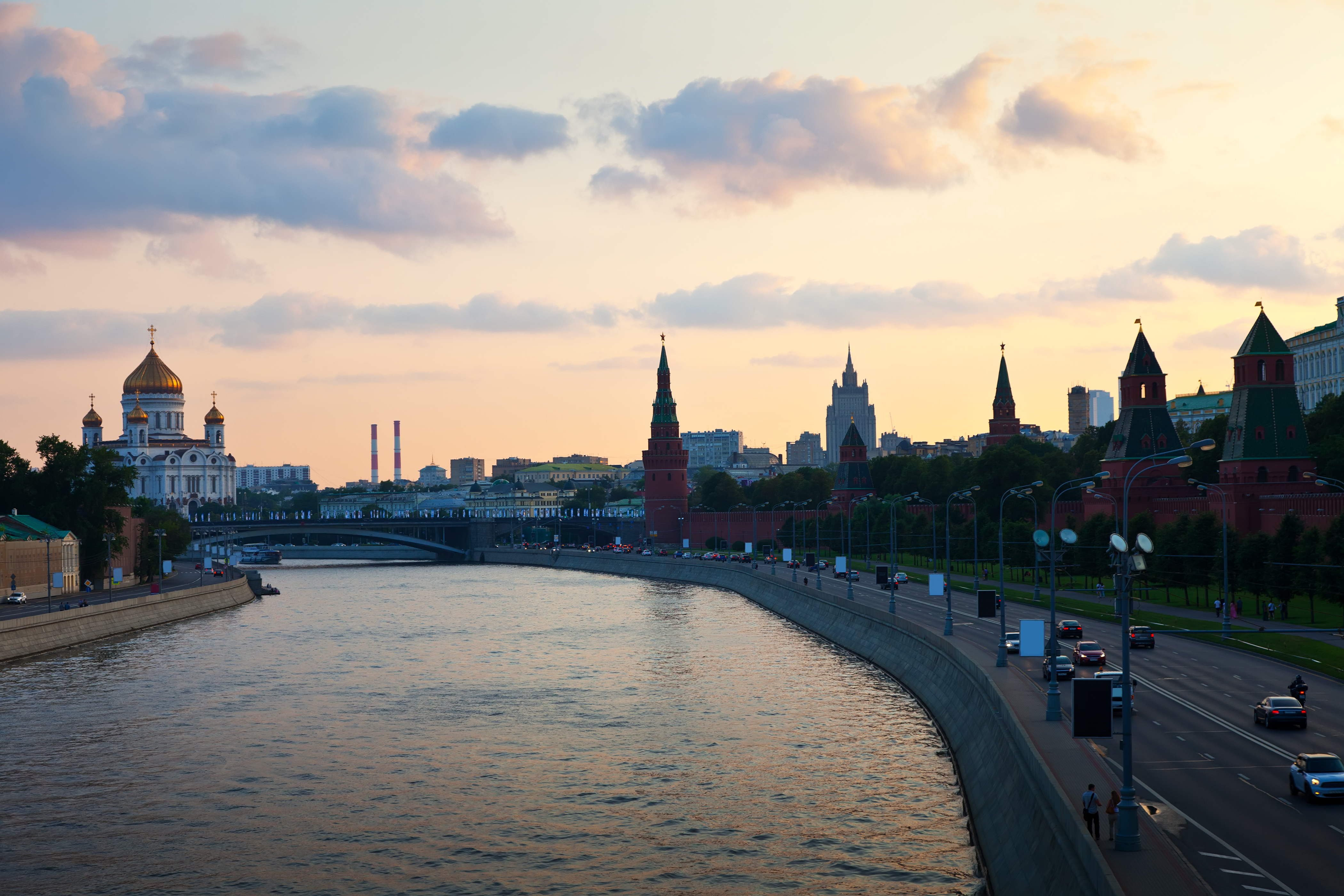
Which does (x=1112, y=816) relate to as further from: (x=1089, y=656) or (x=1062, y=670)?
(x=1089, y=656)

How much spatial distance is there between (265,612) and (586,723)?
53.1 meters

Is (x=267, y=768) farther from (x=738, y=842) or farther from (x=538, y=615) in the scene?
(x=538, y=615)

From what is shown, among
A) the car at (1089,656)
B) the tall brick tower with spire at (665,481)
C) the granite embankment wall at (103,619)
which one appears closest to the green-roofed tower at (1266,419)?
the car at (1089,656)

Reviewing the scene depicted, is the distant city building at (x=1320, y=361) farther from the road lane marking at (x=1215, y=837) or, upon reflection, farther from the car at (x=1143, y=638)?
the road lane marking at (x=1215, y=837)

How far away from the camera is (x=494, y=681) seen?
5409cm

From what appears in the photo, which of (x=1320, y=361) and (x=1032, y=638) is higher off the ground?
(x=1320, y=361)

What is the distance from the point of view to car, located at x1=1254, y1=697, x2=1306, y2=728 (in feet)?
105

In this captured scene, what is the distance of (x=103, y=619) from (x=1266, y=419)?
65766 mm

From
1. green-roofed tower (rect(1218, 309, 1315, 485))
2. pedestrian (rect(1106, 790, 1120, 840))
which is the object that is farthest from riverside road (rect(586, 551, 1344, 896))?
green-roofed tower (rect(1218, 309, 1315, 485))

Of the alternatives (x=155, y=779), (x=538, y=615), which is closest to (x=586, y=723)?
(x=155, y=779)

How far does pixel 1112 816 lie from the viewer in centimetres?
2269

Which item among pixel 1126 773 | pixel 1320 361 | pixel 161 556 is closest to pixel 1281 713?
pixel 1126 773

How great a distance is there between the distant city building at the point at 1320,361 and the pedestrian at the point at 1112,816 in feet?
412

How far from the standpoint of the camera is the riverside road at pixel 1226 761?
21.3 meters
